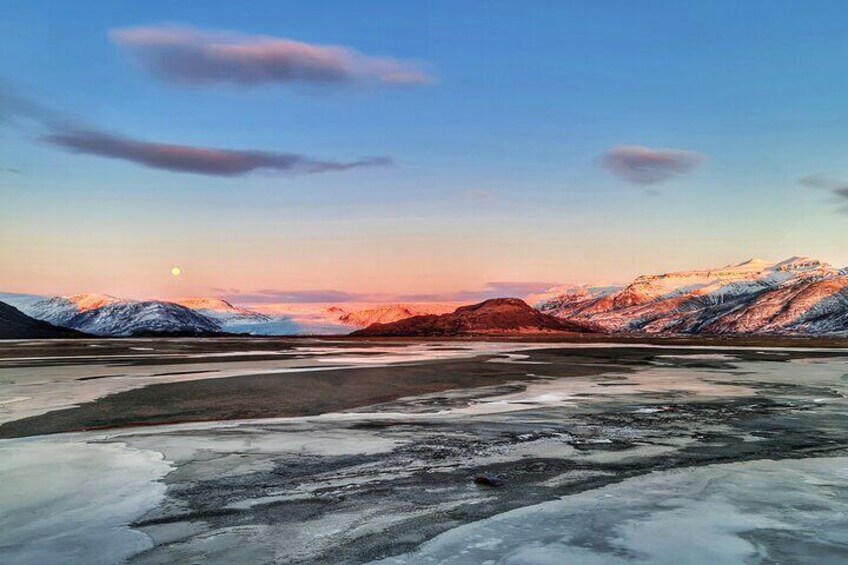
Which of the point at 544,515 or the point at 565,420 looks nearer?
the point at 544,515

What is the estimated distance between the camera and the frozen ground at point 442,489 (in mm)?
→ 7965

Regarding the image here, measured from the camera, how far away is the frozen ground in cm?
796

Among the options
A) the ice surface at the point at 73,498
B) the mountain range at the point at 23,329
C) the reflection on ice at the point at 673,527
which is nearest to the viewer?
the reflection on ice at the point at 673,527

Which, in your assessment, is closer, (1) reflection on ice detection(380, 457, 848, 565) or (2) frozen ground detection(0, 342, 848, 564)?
(1) reflection on ice detection(380, 457, 848, 565)

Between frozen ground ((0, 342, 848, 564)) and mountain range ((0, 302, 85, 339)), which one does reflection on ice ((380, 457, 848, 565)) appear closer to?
frozen ground ((0, 342, 848, 564))

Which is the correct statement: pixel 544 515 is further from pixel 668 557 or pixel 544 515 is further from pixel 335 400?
pixel 335 400

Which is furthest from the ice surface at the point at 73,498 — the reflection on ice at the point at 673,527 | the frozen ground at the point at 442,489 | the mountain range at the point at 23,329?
the mountain range at the point at 23,329

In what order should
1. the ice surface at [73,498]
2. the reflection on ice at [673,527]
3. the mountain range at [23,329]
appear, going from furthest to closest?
the mountain range at [23,329], the ice surface at [73,498], the reflection on ice at [673,527]

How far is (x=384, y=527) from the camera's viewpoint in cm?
868

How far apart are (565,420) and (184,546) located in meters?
12.6

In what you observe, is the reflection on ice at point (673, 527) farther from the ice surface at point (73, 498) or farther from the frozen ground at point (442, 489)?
the ice surface at point (73, 498)

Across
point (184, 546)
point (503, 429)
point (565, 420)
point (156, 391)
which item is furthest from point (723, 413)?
point (156, 391)

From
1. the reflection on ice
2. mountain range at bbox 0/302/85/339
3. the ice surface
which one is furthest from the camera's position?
mountain range at bbox 0/302/85/339

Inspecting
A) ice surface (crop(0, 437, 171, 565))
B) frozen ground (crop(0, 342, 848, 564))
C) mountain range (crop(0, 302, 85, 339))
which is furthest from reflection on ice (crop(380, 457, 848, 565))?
mountain range (crop(0, 302, 85, 339))
